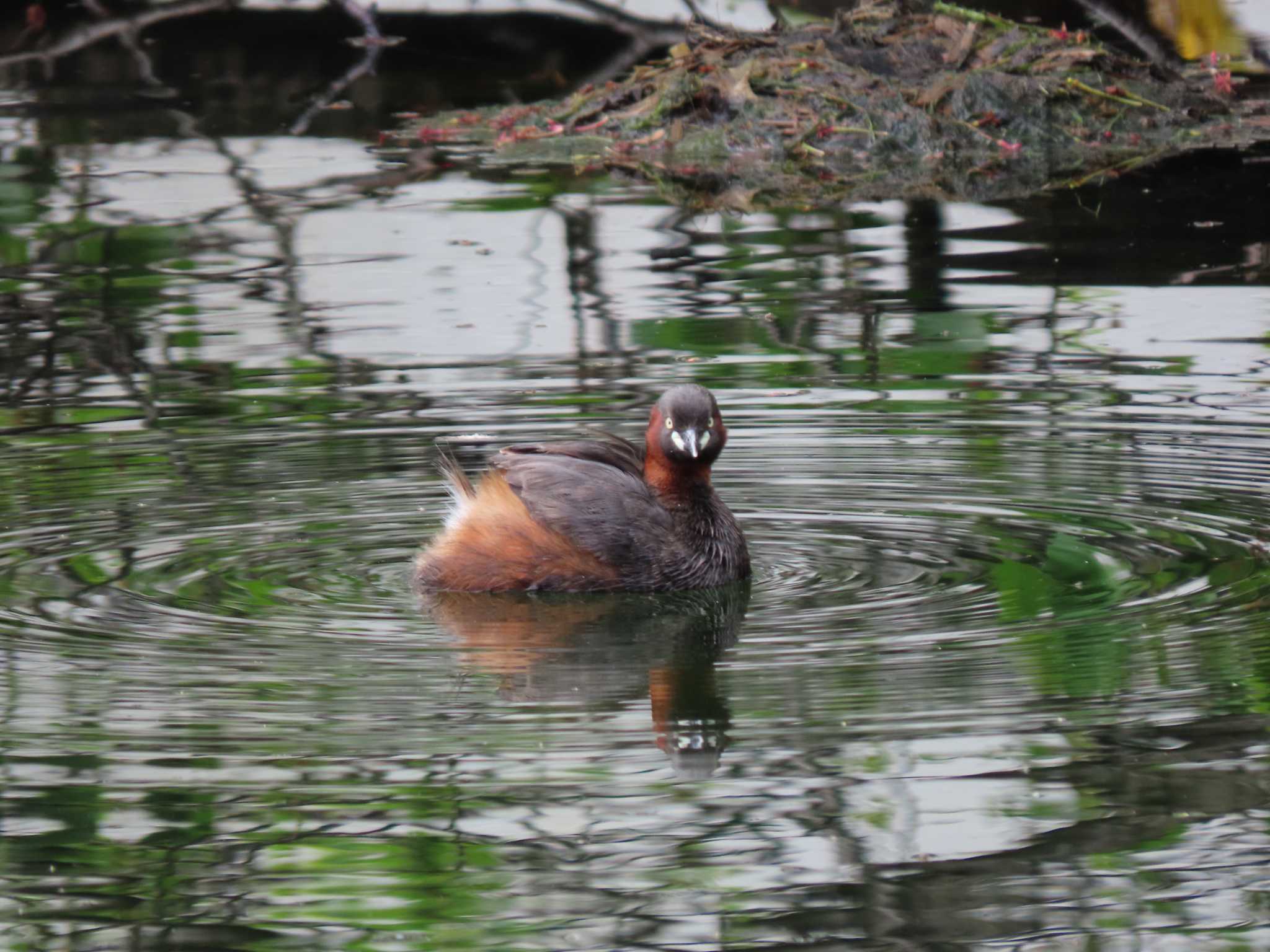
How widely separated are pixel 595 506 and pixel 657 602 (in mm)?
364

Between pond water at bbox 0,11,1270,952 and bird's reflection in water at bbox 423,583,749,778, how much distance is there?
0.02m

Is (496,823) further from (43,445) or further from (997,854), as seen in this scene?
(43,445)

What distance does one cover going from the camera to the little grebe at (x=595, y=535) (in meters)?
6.92

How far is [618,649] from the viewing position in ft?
20.4

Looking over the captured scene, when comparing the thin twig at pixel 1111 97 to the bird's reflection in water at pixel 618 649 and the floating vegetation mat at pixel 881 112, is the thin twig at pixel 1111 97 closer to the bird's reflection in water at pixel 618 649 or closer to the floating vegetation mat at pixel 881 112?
the floating vegetation mat at pixel 881 112

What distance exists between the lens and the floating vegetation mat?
14.6 metres

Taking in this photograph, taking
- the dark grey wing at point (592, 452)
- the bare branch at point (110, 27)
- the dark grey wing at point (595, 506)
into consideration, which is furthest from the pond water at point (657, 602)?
the bare branch at point (110, 27)

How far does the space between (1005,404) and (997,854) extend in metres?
4.45

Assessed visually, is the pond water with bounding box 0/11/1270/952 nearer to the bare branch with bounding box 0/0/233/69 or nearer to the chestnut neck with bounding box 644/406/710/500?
the chestnut neck with bounding box 644/406/710/500

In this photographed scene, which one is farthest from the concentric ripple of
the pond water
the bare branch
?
the bare branch

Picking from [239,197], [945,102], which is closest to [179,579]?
[239,197]

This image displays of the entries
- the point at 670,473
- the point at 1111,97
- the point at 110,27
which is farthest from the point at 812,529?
the point at 110,27

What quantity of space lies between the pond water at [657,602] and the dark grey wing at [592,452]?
49cm

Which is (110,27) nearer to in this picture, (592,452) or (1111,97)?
(1111,97)
